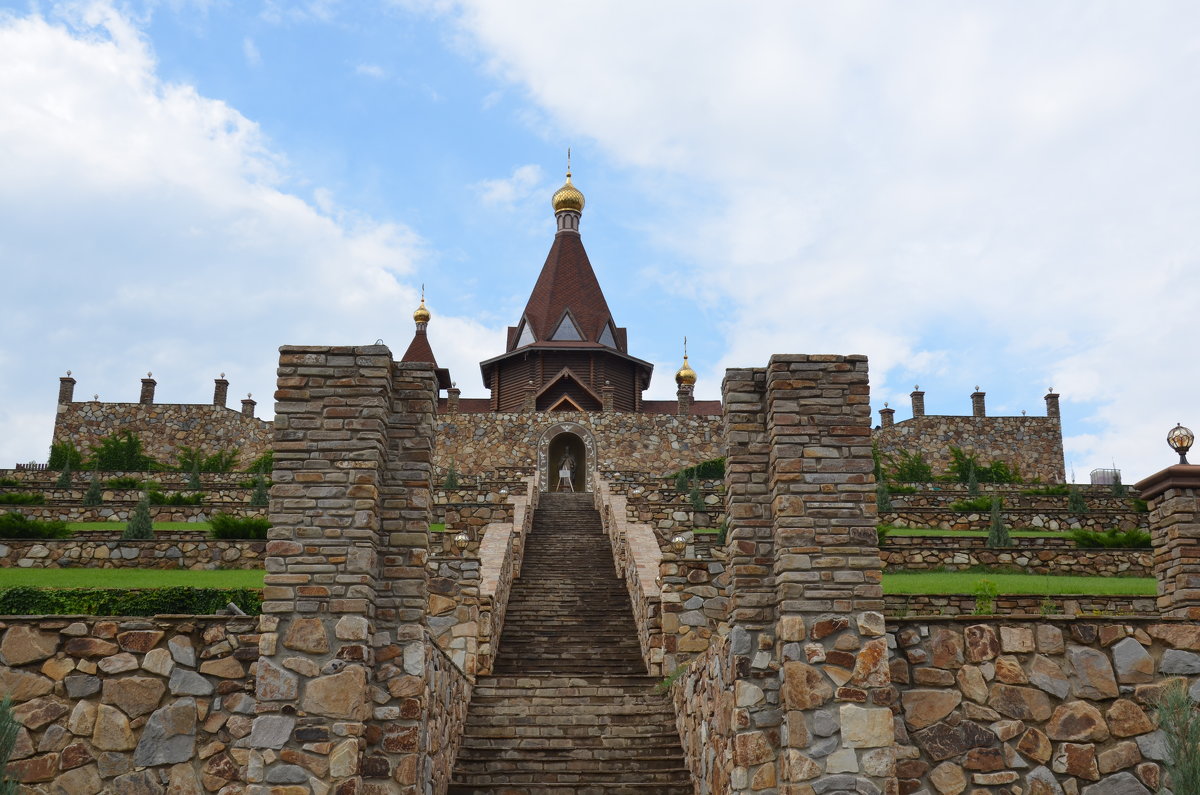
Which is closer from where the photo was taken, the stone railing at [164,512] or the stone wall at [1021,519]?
the stone wall at [1021,519]

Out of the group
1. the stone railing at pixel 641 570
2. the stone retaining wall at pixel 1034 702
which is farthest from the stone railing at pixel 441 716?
the stone retaining wall at pixel 1034 702

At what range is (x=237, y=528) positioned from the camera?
15.5 m

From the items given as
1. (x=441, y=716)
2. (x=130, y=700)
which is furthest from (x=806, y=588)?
(x=130, y=700)

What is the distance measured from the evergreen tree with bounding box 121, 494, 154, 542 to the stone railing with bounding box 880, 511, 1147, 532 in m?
12.0

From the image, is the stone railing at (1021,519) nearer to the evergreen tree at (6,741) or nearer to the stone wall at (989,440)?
the stone wall at (989,440)

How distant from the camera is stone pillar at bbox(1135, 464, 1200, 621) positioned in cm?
699

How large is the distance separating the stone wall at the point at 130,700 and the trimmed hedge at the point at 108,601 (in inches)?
86.5

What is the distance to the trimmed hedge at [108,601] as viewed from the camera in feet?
28.8

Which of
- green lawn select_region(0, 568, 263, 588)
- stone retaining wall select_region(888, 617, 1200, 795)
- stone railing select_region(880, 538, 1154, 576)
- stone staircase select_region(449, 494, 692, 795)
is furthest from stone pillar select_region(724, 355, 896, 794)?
stone railing select_region(880, 538, 1154, 576)

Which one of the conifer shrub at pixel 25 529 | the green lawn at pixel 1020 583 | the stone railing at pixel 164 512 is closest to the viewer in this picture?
the green lawn at pixel 1020 583

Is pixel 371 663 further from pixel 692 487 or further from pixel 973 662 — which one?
pixel 692 487

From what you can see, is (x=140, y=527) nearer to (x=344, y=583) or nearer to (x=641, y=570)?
(x=641, y=570)

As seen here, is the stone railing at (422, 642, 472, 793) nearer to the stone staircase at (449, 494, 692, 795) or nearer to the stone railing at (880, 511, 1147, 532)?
the stone staircase at (449, 494, 692, 795)

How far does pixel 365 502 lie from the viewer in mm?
6285
